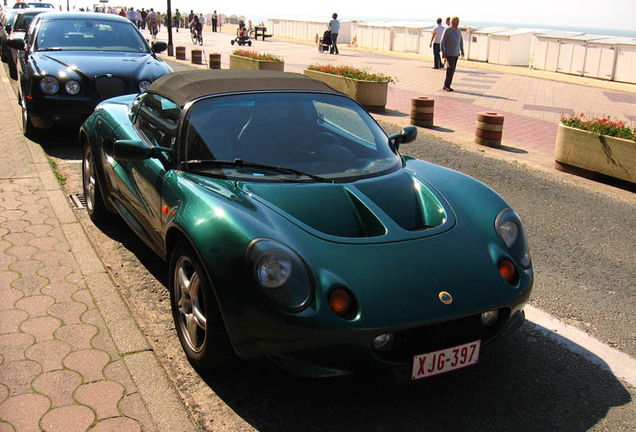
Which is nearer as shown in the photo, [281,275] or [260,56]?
[281,275]

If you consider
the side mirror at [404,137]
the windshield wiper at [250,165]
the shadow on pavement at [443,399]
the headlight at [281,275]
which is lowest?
the shadow on pavement at [443,399]

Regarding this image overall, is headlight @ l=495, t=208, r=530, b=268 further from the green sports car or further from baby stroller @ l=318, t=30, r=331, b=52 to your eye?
baby stroller @ l=318, t=30, r=331, b=52

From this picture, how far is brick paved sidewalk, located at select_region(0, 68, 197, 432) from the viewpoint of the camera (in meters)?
3.15

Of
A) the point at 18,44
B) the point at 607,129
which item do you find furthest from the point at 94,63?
the point at 607,129

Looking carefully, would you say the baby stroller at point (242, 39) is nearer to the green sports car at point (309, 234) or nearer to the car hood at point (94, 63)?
the car hood at point (94, 63)

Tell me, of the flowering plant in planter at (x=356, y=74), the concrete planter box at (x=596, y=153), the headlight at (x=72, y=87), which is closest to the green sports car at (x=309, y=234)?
the headlight at (x=72, y=87)

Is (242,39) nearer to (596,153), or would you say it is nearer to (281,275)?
(596,153)

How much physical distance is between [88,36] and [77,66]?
1.28 m

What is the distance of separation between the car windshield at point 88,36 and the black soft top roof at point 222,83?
5.27m

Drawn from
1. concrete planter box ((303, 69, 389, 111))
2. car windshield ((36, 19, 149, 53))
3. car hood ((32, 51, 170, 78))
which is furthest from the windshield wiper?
concrete planter box ((303, 69, 389, 111))

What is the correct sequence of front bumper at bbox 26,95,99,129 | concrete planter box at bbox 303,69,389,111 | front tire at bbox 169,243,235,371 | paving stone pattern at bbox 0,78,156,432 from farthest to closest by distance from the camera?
1. concrete planter box at bbox 303,69,389,111
2. front bumper at bbox 26,95,99,129
3. front tire at bbox 169,243,235,371
4. paving stone pattern at bbox 0,78,156,432

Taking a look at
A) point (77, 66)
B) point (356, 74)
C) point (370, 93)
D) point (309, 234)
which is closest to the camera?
point (309, 234)

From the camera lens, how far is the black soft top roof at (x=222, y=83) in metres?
4.39

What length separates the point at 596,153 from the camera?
29.1ft
